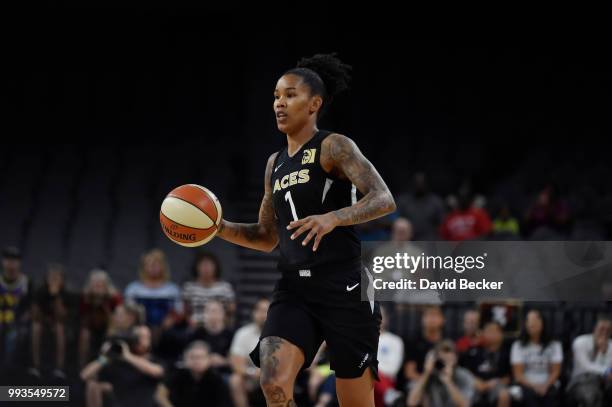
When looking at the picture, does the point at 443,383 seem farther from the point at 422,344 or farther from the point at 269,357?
the point at 269,357

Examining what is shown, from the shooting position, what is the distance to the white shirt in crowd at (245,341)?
8859 millimetres

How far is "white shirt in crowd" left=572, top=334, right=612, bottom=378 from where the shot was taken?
8148 millimetres

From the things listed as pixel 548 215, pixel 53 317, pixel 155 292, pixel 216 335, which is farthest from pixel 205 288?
pixel 548 215

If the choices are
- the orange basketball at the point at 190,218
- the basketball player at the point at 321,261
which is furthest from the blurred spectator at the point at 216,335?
the basketball player at the point at 321,261

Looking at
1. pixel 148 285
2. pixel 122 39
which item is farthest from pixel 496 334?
pixel 122 39

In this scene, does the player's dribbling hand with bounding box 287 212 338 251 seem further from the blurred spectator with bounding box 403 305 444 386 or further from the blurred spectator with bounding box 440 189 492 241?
the blurred spectator with bounding box 440 189 492 241

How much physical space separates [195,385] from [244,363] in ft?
1.70

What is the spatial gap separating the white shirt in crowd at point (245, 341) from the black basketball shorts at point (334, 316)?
4.11 metres

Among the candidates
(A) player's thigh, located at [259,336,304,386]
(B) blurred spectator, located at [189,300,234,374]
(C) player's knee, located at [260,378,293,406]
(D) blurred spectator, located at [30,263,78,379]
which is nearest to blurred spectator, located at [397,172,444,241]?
(B) blurred spectator, located at [189,300,234,374]

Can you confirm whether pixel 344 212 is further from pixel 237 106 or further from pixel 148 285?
pixel 237 106

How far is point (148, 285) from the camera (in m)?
10.0

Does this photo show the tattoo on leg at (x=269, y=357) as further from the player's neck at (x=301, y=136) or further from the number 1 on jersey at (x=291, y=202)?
the player's neck at (x=301, y=136)

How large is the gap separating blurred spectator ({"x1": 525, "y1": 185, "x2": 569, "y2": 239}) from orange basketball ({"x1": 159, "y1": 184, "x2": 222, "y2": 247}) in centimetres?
696

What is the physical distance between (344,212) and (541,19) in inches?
485
